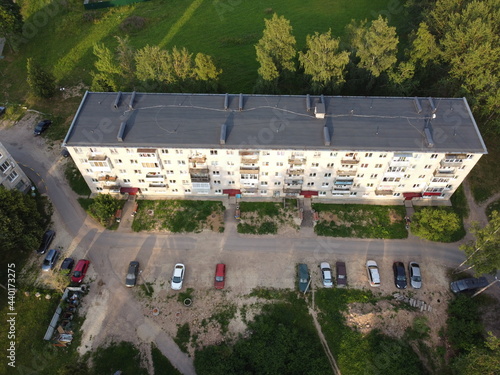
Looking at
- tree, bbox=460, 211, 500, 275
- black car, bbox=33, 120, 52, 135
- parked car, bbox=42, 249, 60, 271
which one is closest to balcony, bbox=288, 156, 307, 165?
tree, bbox=460, 211, 500, 275

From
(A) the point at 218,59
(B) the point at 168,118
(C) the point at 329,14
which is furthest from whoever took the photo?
(C) the point at 329,14

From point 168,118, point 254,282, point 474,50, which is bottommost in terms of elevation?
point 254,282

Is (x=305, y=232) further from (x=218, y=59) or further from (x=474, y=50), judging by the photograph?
(x=218, y=59)

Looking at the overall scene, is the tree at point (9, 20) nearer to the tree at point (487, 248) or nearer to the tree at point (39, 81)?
the tree at point (39, 81)

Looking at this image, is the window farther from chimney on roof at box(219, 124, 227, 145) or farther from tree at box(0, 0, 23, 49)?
tree at box(0, 0, 23, 49)

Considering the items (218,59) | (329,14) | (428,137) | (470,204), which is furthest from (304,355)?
(329,14)

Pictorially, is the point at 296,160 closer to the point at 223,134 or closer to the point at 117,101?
the point at 223,134
